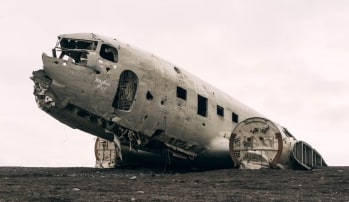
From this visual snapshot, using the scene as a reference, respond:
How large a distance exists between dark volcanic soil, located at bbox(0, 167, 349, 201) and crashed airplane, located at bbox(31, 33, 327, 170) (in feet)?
7.00

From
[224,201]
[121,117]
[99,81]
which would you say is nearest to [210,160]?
[121,117]

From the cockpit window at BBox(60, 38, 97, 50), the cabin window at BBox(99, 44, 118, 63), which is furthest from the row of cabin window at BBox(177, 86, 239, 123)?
the cockpit window at BBox(60, 38, 97, 50)

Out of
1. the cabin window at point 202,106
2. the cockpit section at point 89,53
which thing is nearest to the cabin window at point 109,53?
the cockpit section at point 89,53

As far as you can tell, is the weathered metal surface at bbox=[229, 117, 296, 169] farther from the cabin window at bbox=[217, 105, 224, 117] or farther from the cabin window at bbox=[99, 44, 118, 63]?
the cabin window at bbox=[99, 44, 118, 63]

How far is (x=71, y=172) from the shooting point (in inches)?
829

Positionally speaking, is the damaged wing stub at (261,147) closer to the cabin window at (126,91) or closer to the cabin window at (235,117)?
the cabin window at (235,117)

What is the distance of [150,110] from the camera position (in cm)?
1942

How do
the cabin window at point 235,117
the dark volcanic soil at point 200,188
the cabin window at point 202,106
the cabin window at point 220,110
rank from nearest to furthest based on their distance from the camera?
the dark volcanic soil at point 200,188
the cabin window at point 202,106
the cabin window at point 220,110
the cabin window at point 235,117

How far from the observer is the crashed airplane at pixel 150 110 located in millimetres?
17656

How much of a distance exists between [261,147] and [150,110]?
15.5 ft

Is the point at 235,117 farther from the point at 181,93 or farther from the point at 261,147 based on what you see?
the point at 181,93

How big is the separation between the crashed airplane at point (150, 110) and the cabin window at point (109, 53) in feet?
0.12

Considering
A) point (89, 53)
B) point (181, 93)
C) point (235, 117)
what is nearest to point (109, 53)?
point (89, 53)

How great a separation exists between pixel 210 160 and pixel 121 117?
224 inches
